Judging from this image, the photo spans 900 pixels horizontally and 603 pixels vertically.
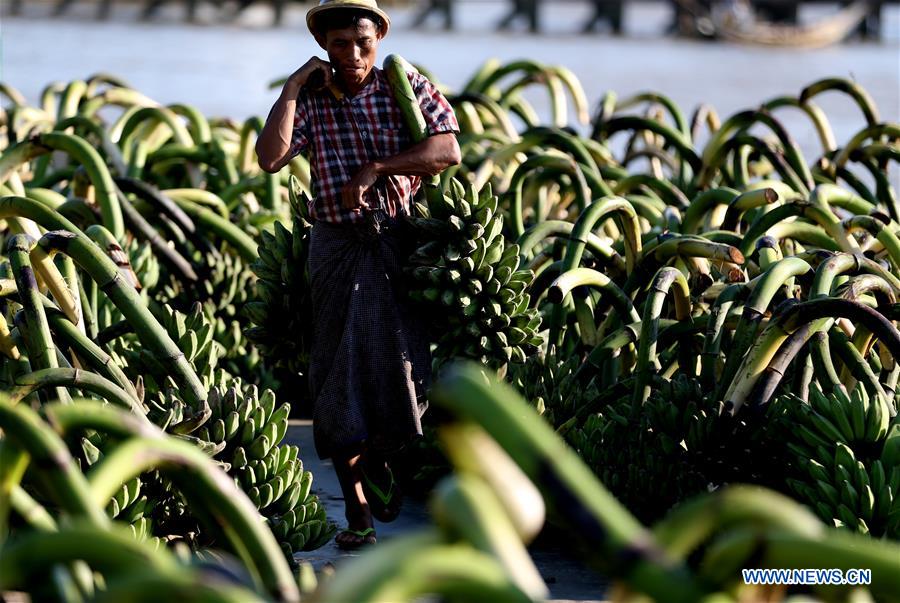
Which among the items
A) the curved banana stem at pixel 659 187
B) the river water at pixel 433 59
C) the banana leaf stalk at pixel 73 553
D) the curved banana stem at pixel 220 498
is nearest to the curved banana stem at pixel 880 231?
the curved banana stem at pixel 659 187

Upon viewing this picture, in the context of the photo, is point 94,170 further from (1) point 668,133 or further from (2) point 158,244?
(1) point 668,133

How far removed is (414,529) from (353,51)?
51.9 inches

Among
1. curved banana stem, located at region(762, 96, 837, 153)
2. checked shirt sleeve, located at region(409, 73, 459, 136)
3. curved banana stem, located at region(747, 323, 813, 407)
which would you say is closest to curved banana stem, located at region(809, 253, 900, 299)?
curved banana stem, located at region(747, 323, 813, 407)

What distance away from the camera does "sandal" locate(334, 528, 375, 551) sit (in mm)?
3914

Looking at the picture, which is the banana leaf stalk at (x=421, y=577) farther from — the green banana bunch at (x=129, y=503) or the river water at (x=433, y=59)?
the river water at (x=433, y=59)

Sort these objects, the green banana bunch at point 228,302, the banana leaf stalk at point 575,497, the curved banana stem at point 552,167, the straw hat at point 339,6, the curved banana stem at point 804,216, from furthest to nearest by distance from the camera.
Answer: the curved banana stem at point 552,167 < the green banana bunch at point 228,302 < the curved banana stem at point 804,216 < the straw hat at point 339,6 < the banana leaf stalk at point 575,497

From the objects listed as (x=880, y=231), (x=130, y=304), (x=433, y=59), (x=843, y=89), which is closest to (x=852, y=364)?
(x=880, y=231)

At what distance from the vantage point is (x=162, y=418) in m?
3.49

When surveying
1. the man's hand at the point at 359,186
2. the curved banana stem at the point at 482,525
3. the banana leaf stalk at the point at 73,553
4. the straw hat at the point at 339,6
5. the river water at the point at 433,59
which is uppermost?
the straw hat at the point at 339,6

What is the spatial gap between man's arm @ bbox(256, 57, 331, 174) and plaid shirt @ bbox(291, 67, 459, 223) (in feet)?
0.16

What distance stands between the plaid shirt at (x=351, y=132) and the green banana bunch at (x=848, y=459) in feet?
3.93

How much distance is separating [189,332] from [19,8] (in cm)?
4372

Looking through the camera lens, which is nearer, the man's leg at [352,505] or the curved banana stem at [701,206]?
the man's leg at [352,505]

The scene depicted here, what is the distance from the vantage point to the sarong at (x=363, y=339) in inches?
154
